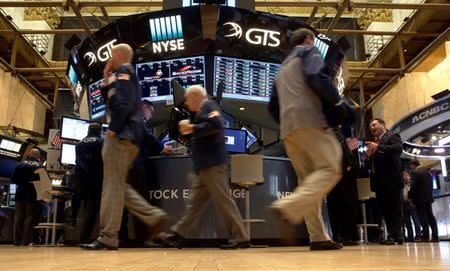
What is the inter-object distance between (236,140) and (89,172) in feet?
6.44

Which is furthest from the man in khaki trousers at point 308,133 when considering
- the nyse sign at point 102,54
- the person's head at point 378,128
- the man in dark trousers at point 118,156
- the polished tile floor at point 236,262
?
the nyse sign at point 102,54

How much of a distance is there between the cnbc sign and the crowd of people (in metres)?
3.08

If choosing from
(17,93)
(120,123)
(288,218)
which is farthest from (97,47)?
(17,93)

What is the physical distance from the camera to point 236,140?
20.4 feet

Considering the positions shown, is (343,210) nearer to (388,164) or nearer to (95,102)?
(388,164)

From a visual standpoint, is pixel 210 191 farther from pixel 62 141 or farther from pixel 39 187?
pixel 62 141

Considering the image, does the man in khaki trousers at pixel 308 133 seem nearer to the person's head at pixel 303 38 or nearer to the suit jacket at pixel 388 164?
the person's head at pixel 303 38

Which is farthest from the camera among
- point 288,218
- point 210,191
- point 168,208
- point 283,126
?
point 168,208

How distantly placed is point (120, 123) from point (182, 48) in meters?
4.69

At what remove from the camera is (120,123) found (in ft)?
11.5

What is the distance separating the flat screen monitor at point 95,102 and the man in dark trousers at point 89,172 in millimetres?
3529

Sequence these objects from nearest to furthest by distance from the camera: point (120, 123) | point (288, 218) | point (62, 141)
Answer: point (288, 218) < point (120, 123) < point (62, 141)

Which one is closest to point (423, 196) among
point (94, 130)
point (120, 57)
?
point (94, 130)

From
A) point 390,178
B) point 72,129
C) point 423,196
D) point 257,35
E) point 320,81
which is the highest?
point 257,35
